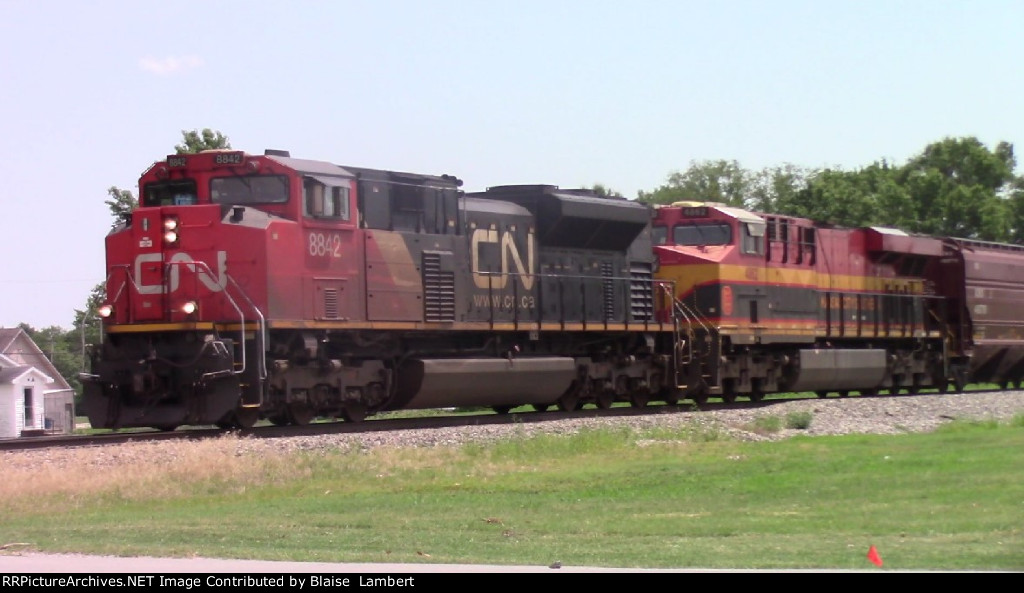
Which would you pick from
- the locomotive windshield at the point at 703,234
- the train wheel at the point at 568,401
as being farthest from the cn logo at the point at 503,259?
the locomotive windshield at the point at 703,234

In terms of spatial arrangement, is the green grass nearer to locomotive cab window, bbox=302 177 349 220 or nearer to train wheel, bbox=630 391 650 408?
locomotive cab window, bbox=302 177 349 220

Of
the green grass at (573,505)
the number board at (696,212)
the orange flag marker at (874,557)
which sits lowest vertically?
the green grass at (573,505)

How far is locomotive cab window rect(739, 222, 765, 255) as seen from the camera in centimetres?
2697

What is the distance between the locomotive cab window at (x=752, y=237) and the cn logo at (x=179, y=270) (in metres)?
12.1

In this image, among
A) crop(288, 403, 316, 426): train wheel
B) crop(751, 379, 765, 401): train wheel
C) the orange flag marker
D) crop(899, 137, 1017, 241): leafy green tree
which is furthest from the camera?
crop(899, 137, 1017, 241): leafy green tree

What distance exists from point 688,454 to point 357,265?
571 centimetres

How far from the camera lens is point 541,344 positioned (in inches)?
930

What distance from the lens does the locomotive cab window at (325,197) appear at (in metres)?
19.0

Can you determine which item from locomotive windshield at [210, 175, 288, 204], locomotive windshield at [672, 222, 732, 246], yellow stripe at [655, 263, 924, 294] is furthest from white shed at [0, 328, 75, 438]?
locomotive windshield at [210, 175, 288, 204]

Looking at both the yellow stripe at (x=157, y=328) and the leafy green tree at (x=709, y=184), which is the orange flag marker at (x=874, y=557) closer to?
the yellow stripe at (x=157, y=328)

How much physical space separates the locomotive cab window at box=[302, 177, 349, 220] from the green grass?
4.11 metres

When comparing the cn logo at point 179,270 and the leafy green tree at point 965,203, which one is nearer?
the cn logo at point 179,270
